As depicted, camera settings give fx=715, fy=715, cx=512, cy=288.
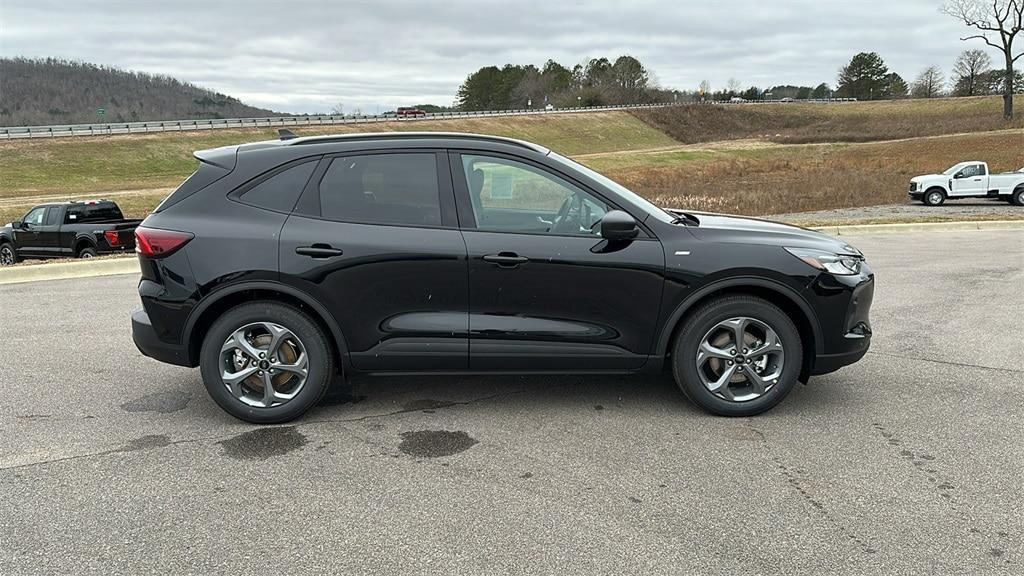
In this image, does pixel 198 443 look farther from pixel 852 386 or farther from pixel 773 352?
pixel 852 386

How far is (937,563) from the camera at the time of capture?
2.91 metres

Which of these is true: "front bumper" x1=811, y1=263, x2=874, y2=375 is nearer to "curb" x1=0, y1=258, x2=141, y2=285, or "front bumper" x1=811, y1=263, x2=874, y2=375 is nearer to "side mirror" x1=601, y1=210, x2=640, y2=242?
"side mirror" x1=601, y1=210, x2=640, y2=242

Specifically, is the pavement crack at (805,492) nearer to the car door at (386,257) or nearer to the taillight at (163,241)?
the car door at (386,257)

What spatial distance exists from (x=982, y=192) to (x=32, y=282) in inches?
1110

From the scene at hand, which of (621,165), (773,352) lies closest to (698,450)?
(773,352)

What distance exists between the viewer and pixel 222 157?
4512 mm

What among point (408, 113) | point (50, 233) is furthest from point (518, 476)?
point (408, 113)

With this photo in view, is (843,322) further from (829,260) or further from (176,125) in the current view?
(176,125)

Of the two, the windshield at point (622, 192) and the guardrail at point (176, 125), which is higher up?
the guardrail at point (176, 125)

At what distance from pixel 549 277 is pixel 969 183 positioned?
26687 mm

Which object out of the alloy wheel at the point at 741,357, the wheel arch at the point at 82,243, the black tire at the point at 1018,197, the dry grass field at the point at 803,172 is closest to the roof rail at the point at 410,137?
the alloy wheel at the point at 741,357

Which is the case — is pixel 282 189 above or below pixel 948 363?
above

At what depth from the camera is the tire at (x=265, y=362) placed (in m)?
4.32

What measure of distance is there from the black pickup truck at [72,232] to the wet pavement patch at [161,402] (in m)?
10.7
